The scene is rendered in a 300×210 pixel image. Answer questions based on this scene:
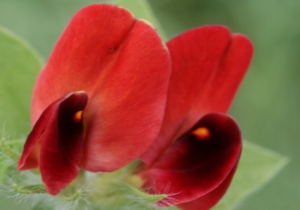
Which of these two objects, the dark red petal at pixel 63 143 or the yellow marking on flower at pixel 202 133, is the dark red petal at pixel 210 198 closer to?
the yellow marking on flower at pixel 202 133

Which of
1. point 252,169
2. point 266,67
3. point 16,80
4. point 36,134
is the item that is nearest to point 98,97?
point 36,134

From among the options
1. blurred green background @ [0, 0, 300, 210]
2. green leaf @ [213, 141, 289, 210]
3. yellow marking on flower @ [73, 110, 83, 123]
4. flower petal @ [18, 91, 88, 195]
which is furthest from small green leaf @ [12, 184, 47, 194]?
blurred green background @ [0, 0, 300, 210]

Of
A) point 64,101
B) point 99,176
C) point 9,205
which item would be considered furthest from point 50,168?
point 9,205

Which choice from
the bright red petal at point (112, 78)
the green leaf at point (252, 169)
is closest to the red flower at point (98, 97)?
the bright red petal at point (112, 78)

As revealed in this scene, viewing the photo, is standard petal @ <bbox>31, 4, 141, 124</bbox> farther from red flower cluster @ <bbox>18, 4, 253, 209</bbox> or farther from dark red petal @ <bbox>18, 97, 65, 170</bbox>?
dark red petal @ <bbox>18, 97, 65, 170</bbox>

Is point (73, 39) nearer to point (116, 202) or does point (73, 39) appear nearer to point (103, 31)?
point (103, 31)

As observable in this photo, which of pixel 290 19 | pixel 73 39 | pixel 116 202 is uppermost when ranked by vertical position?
pixel 73 39
